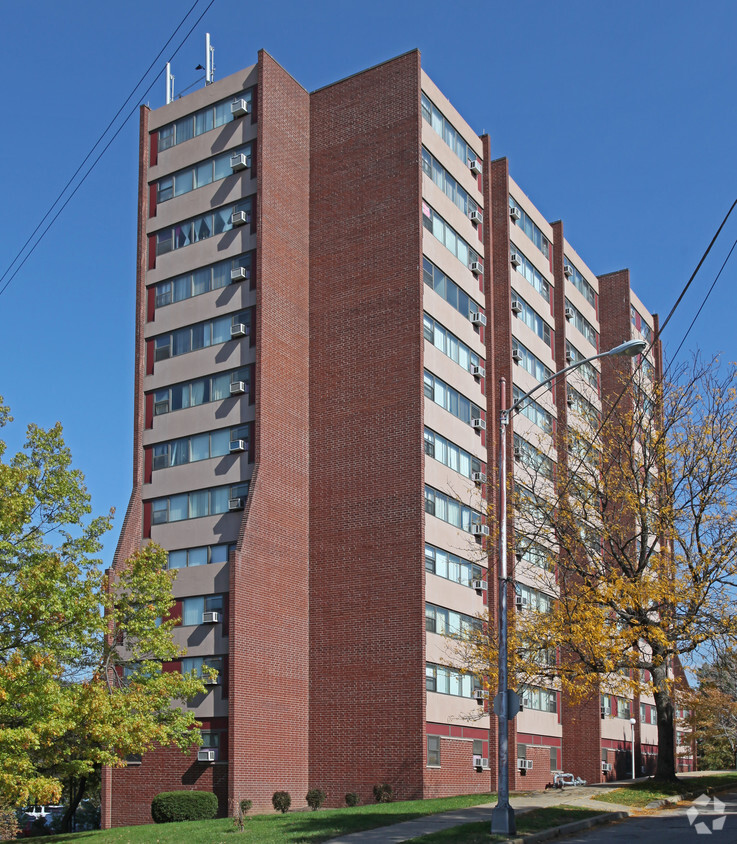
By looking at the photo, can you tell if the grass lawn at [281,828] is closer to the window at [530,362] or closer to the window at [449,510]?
the window at [449,510]

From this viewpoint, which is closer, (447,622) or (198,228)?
(447,622)

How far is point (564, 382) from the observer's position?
54.2 meters

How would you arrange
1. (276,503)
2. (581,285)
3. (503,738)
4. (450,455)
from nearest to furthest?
(503,738)
(276,503)
(450,455)
(581,285)

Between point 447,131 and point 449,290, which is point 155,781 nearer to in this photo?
point 449,290

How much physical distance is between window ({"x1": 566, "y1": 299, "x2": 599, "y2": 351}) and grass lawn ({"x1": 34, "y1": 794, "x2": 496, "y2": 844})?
113 ft

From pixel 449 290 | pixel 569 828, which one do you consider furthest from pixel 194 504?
pixel 569 828

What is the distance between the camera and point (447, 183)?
146ft

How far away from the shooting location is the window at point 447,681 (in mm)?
37469

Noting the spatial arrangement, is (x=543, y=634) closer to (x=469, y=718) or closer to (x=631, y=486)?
(x=631, y=486)

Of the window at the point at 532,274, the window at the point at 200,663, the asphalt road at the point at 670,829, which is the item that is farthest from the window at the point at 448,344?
the asphalt road at the point at 670,829

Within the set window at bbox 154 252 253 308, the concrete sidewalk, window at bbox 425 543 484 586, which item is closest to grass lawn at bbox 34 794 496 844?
the concrete sidewalk

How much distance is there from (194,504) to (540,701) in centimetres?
1869

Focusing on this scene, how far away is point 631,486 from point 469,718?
12926mm

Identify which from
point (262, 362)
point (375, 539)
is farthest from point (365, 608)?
point (262, 362)
